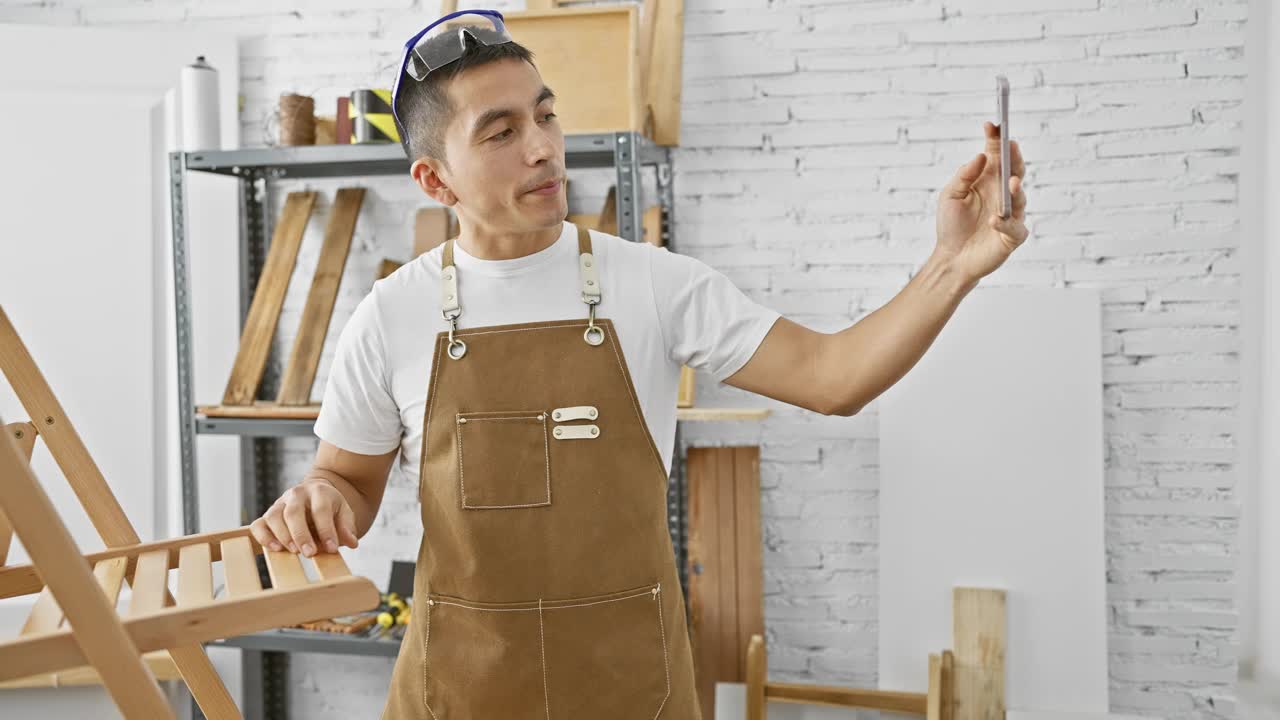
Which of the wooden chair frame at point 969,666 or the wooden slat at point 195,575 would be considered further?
the wooden chair frame at point 969,666

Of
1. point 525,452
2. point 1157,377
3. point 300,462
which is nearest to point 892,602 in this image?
point 1157,377

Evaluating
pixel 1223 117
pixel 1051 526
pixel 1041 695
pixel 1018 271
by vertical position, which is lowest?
pixel 1041 695

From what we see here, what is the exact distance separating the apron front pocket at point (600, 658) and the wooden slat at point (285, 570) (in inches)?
15.3

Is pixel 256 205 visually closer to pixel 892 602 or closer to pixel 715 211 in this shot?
pixel 715 211

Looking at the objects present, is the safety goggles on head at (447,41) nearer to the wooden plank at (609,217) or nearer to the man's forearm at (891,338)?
the man's forearm at (891,338)

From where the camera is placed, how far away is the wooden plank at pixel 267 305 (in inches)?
105

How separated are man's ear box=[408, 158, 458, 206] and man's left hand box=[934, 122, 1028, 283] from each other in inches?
27.4

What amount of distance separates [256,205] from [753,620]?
1.78m

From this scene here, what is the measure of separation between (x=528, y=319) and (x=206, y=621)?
0.65 m

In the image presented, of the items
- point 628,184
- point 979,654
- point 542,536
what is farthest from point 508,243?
point 979,654

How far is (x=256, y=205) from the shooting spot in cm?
288

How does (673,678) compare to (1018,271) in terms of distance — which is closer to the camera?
(673,678)

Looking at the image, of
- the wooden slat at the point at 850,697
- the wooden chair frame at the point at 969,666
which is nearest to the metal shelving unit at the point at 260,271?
the wooden slat at the point at 850,697

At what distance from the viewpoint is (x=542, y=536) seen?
4.73 feet
